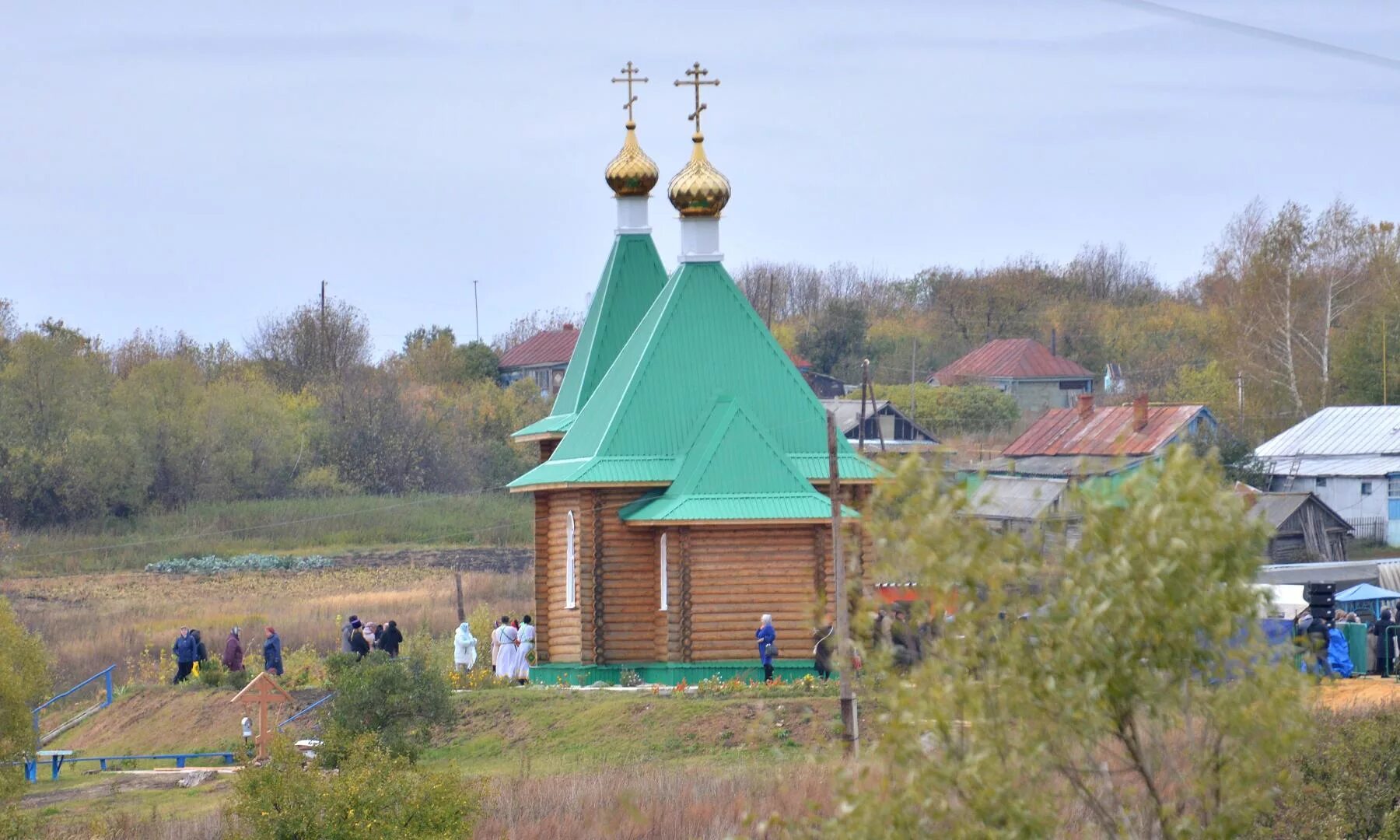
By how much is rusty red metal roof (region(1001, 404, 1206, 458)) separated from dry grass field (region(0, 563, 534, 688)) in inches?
652

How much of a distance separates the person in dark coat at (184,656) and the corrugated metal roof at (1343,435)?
105 feet

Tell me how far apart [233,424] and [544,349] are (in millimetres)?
28741

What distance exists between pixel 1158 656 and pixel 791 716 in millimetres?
14617

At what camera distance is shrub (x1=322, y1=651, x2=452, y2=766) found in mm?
22359

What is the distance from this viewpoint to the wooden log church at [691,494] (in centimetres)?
2528

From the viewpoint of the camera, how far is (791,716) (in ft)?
71.2

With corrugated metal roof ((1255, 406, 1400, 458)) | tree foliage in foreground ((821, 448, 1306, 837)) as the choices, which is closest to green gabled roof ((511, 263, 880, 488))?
tree foliage in foreground ((821, 448, 1306, 837))

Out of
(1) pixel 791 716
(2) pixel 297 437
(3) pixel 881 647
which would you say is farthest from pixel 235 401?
(3) pixel 881 647

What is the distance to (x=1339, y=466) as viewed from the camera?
51312 millimetres

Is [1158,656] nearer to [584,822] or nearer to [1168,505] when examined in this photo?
[1168,505]

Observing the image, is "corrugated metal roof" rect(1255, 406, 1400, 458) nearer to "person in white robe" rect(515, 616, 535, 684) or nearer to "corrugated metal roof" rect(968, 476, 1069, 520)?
"corrugated metal roof" rect(968, 476, 1069, 520)

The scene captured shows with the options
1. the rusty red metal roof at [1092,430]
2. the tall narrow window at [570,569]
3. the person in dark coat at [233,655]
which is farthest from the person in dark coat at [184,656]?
the rusty red metal roof at [1092,430]

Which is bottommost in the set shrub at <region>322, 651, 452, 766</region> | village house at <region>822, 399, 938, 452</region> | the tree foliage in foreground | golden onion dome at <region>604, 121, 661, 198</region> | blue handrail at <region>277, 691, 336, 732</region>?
blue handrail at <region>277, 691, 336, 732</region>

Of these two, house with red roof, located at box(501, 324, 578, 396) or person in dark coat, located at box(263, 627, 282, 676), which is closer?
person in dark coat, located at box(263, 627, 282, 676)
